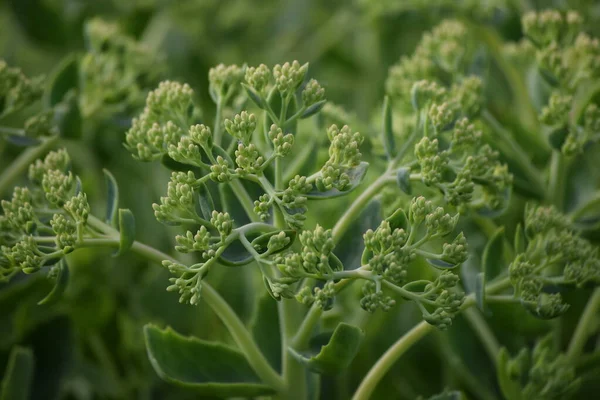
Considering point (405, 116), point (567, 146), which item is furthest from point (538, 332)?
point (405, 116)

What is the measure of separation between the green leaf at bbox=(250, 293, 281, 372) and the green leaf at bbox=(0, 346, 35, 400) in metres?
0.30

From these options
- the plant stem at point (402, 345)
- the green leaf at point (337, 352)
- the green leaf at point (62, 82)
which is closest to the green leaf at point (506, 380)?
the plant stem at point (402, 345)

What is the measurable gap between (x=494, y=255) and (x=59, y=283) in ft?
1.59

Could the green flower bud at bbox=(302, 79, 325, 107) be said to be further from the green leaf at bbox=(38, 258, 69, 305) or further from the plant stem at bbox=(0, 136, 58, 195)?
the plant stem at bbox=(0, 136, 58, 195)

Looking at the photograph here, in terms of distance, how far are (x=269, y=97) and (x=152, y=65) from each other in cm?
47

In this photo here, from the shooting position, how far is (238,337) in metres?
0.77

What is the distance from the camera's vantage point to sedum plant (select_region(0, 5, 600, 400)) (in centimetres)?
66

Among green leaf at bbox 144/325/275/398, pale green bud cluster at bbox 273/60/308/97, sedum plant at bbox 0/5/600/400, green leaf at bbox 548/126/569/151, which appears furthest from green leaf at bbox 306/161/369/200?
green leaf at bbox 548/126/569/151

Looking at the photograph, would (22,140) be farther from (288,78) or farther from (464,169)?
(464,169)

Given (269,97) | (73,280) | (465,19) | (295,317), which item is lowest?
(295,317)

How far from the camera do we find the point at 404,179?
2.42 ft

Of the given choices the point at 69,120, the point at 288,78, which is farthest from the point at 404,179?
the point at 69,120

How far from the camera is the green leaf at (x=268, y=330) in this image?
812mm

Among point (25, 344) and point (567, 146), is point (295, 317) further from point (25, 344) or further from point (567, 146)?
point (25, 344)
